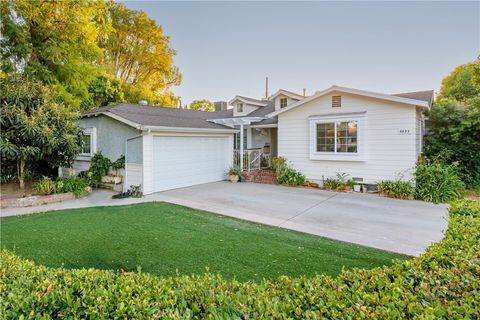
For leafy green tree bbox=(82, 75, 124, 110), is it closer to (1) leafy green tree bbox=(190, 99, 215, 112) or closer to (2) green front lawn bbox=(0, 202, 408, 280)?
(2) green front lawn bbox=(0, 202, 408, 280)

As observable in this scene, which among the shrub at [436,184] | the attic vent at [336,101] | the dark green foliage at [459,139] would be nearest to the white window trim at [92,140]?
the attic vent at [336,101]

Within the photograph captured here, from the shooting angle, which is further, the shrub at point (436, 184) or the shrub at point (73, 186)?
the shrub at point (73, 186)

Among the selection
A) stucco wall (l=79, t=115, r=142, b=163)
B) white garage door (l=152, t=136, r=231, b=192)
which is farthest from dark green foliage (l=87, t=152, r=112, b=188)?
white garage door (l=152, t=136, r=231, b=192)

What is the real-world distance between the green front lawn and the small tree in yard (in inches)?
118

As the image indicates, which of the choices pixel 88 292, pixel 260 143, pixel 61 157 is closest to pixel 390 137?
pixel 260 143

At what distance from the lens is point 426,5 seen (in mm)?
10195

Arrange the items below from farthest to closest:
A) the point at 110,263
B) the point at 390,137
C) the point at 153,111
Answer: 1. the point at 153,111
2. the point at 390,137
3. the point at 110,263

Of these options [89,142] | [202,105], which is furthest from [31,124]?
[202,105]

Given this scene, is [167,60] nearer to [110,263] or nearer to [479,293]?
[110,263]

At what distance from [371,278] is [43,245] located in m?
5.59

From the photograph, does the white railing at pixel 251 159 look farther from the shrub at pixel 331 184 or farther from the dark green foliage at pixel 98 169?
the dark green foliage at pixel 98 169

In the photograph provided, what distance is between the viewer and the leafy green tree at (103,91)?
20.2m

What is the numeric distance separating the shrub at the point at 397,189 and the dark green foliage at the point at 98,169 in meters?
10.7

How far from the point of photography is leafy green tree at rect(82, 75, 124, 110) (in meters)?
20.2
